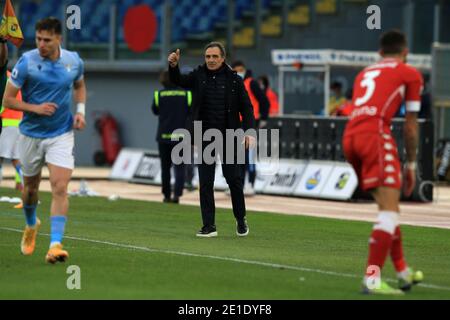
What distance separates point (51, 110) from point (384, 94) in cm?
339

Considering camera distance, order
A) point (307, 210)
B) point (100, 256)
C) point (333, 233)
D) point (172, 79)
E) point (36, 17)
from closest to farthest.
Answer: point (100, 256) → point (172, 79) → point (333, 233) → point (307, 210) → point (36, 17)

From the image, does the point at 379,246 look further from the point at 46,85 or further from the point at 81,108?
the point at 46,85

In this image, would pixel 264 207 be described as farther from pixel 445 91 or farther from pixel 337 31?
pixel 337 31

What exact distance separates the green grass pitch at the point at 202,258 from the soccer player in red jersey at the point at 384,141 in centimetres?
31

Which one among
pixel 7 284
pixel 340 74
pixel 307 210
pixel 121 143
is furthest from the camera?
pixel 121 143

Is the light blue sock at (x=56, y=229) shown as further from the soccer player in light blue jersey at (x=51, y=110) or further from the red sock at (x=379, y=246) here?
the red sock at (x=379, y=246)

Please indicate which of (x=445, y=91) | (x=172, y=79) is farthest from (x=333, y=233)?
(x=445, y=91)

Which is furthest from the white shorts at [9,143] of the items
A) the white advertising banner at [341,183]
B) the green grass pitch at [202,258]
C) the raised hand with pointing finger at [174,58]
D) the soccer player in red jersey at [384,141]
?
the soccer player in red jersey at [384,141]

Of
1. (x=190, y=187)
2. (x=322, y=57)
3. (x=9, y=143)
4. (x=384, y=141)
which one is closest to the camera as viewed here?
(x=384, y=141)

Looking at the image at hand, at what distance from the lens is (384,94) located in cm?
1134

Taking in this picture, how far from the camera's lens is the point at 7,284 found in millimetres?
11445

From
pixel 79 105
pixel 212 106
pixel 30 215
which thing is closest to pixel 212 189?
pixel 212 106

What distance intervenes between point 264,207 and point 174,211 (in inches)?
94.0

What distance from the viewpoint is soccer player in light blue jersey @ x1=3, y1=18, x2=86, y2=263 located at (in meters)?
13.1
